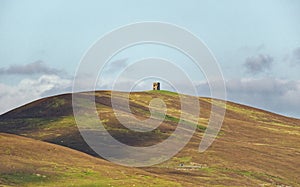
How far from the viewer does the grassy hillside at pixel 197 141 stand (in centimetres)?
10025

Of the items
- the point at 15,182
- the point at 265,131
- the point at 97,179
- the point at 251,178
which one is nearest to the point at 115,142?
the point at 251,178

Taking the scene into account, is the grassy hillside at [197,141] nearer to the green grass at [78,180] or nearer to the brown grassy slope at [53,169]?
the green grass at [78,180]

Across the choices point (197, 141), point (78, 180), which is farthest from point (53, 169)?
point (197, 141)

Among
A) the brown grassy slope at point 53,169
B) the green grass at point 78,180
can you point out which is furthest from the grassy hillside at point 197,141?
→ the brown grassy slope at point 53,169

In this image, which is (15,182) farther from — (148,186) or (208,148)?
(208,148)

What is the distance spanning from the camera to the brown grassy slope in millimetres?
68312

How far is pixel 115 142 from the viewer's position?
118750 mm

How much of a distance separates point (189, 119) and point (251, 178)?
220ft

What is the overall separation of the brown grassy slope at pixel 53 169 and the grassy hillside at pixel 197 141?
23.5 feet

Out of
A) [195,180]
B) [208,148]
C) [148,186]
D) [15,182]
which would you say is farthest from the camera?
[208,148]

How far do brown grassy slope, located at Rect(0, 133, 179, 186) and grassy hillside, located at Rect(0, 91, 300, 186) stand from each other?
23.5ft

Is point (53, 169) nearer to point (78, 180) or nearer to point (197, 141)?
point (78, 180)

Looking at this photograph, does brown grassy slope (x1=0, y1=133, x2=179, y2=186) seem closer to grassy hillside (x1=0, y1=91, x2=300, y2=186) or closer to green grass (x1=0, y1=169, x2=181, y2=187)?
green grass (x1=0, y1=169, x2=181, y2=187)

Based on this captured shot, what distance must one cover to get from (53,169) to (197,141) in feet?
198
